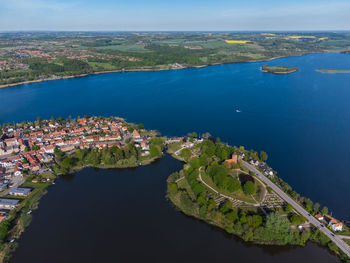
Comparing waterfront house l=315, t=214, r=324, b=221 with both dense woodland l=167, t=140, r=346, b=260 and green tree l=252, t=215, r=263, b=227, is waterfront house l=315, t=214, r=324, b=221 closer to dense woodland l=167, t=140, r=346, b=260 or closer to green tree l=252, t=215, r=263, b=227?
dense woodland l=167, t=140, r=346, b=260

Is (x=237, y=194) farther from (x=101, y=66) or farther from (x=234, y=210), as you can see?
(x=101, y=66)

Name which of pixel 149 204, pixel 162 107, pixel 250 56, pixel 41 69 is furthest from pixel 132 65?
pixel 149 204

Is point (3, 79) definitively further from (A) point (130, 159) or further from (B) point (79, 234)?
(B) point (79, 234)

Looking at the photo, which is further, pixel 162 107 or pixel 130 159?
pixel 162 107

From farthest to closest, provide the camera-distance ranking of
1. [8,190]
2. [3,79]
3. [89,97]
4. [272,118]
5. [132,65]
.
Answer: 1. [132,65]
2. [3,79]
3. [89,97]
4. [272,118]
5. [8,190]

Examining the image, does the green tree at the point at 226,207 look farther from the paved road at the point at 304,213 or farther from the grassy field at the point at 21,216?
the grassy field at the point at 21,216

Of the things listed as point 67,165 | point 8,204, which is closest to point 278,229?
point 67,165
